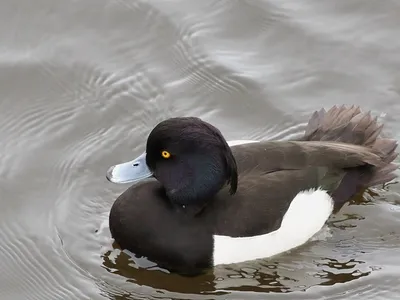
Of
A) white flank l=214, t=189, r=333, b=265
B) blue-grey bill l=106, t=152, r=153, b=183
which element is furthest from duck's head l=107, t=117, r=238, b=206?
white flank l=214, t=189, r=333, b=265

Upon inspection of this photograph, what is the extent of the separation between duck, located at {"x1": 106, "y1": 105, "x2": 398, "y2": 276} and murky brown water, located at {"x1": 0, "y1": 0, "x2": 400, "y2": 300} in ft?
0.53

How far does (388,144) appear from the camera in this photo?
6625mm

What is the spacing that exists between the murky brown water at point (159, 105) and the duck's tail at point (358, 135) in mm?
208

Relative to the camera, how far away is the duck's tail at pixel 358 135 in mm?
6488

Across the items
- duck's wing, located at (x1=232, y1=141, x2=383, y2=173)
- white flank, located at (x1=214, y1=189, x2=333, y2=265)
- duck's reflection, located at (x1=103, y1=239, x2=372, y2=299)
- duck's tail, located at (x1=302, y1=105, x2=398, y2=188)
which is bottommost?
duck's reflection, located at (x1=103, y1=239, x2=372, y2=299)

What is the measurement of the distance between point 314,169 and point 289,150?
8.0 inches

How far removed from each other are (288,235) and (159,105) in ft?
5.79

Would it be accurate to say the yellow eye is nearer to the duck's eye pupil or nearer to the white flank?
the duck's eye pupil

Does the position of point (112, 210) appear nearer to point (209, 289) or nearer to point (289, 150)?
point (209, 289)

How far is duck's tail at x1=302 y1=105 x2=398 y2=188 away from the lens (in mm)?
6488

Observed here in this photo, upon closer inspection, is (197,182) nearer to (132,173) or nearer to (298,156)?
(132,173)

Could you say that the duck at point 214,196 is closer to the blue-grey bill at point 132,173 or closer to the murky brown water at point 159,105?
the blue-grey bill at point 132,173

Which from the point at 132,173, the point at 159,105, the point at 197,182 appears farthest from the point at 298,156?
the point at 159,105

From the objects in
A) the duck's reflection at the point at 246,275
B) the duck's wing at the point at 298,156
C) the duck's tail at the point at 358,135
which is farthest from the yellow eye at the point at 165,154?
the duck's tail at the point at 358,135
